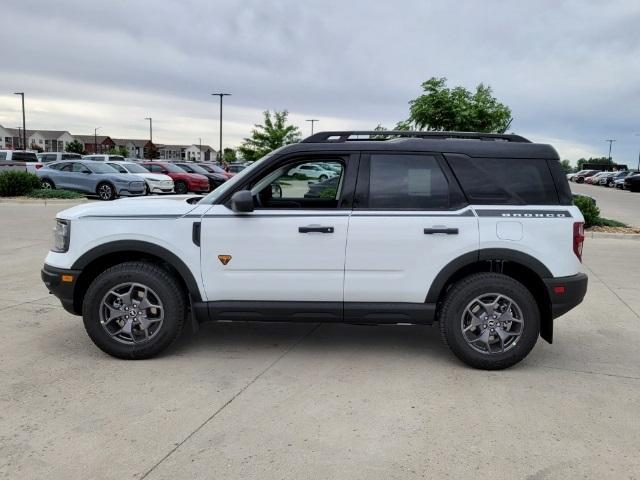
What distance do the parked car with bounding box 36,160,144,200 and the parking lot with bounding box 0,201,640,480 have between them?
15313 mm

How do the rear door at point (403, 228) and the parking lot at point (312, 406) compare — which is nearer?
the parking lot at point (312, 406)

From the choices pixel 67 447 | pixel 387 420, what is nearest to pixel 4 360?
pixel 67 447

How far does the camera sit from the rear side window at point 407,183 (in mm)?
4363

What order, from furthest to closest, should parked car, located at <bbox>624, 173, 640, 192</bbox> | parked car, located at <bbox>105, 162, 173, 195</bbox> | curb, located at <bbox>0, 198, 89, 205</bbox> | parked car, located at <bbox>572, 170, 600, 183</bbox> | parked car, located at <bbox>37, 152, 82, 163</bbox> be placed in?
1. parked car, located at <bbox>572, 170, 600, 183</bbox>
2. parked car, located at <bbox>624, 173, 640, 192</bbox>
3. parked car, located at <bbox>37, 152, 82, 163</bbox>
4. parked car, located at <bbox>105, 162, 173, 195</bbox>
5. curb, located at <bbox>0, 198, 89, 205</bbox>

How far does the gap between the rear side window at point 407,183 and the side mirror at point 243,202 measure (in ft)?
3.05

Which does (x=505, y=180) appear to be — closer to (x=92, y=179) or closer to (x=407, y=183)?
(x=407, y=183)

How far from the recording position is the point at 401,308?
14.2ft

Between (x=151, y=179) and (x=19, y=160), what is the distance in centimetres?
913

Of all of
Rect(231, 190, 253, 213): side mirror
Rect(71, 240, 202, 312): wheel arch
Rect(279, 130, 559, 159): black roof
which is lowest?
Rect(71, 240, 202, 312): wheel arch

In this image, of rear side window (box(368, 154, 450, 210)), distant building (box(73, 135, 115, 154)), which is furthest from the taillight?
distant building (box(73, 135, 115, 154))

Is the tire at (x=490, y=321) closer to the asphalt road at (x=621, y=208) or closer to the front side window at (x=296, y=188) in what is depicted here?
the front side window at (x=296, y=188)

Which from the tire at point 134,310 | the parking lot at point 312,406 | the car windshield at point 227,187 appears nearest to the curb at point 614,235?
the parking lot at point 312,406

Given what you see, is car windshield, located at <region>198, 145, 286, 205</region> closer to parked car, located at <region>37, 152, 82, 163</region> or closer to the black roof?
the black roof

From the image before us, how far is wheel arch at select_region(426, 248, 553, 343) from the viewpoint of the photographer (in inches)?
168
